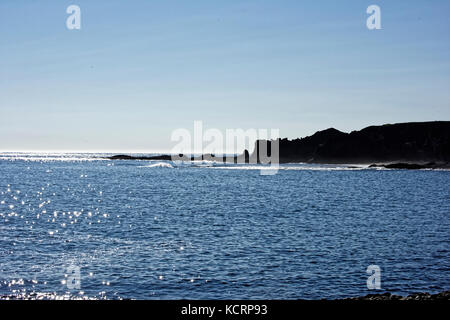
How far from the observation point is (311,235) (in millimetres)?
42312

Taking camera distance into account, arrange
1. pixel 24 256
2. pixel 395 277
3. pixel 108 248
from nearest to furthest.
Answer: pixel 395 277
pixel 24 256
pixel 108 248

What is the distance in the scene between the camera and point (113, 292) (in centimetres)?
2350

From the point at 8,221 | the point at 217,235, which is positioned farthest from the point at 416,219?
the point at 8,221

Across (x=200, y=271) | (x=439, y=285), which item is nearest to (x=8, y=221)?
(x=200, y=271)

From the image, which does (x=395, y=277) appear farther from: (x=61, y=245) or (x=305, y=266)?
(x=61, y=245)

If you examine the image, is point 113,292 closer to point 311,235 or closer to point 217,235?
point 217,235

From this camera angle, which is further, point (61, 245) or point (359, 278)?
point (61, 245)
